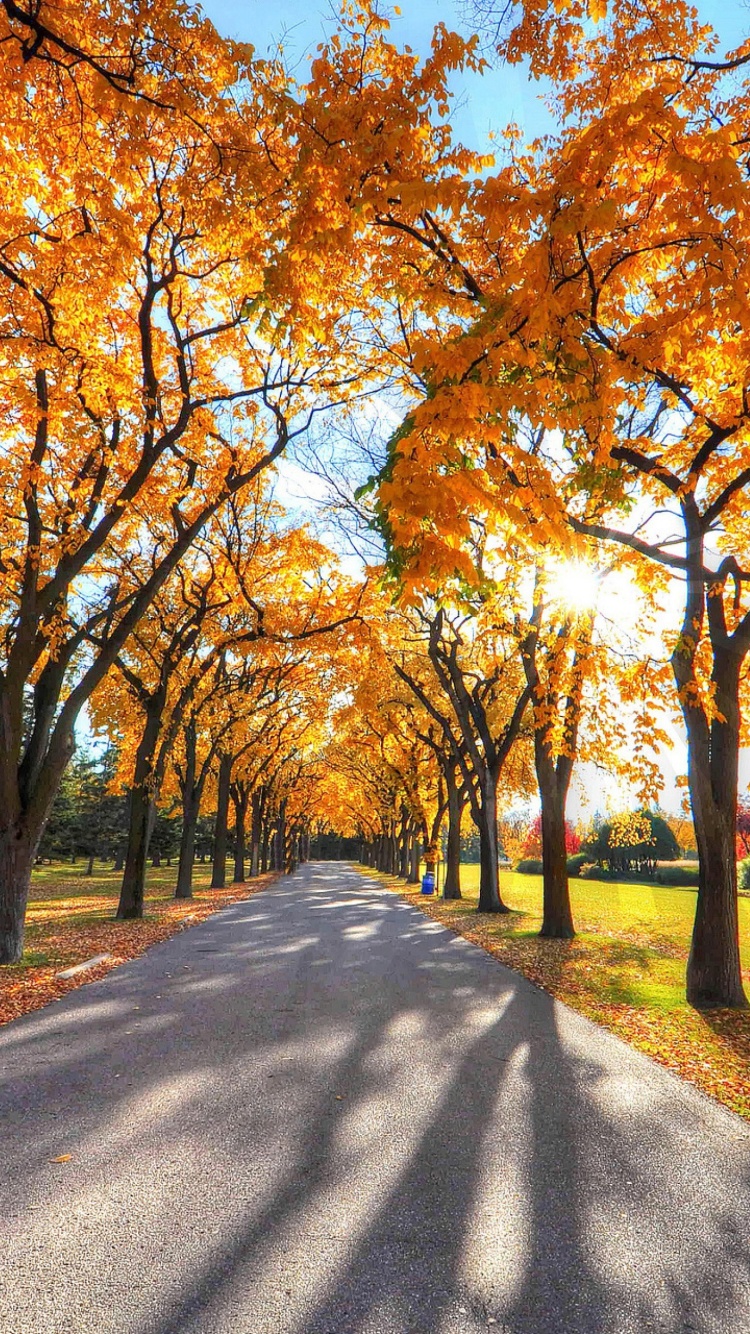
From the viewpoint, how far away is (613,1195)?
3479 mm

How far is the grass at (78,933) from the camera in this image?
7.68 meters

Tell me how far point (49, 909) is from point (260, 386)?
49.0 feet

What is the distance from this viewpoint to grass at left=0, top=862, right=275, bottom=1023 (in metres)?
7.68

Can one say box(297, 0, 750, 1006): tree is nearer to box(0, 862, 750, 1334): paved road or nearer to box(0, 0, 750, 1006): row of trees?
box(0, 0, 750, 1006): row of trees

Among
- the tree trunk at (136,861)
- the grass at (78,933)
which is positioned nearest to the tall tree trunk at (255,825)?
the grass at (78,933)

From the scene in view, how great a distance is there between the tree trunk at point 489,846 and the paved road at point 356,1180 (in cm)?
1116

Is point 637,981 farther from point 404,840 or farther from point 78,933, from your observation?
point 404,840

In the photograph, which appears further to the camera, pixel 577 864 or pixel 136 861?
pixel 577 864

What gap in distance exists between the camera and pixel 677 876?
47.0 meters

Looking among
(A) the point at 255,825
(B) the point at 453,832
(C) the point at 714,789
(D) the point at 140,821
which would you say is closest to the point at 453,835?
(B) the point at 453,832

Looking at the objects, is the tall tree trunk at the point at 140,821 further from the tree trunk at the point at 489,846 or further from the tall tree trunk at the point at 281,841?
the tall tree trunk at the point at 281,841

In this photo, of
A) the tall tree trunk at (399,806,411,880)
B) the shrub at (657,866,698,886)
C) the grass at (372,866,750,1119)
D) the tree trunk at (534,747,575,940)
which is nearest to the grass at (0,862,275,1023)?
the grass at (372,866,750,1119)

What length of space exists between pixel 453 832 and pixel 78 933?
1385cm

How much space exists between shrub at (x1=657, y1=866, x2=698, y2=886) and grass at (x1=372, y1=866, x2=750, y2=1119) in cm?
2910
